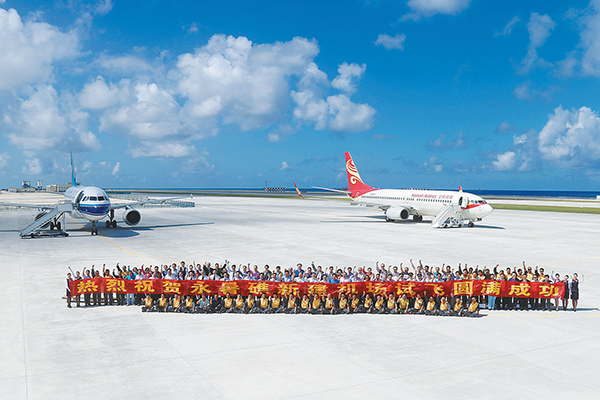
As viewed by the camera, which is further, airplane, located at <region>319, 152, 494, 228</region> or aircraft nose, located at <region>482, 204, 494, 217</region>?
airplane, located at <region>319, 152, 494, 228</region>

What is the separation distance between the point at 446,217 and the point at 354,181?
2106 centimetres

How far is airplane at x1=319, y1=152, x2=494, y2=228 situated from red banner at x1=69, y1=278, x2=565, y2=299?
3005 centimetres

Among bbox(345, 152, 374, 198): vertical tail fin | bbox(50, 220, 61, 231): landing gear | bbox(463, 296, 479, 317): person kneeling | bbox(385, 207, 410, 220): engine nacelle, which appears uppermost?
bbox(345, 152, 374, 198): vertical tail fin

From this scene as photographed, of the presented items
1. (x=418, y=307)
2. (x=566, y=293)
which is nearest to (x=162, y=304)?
(x=418, y=307)

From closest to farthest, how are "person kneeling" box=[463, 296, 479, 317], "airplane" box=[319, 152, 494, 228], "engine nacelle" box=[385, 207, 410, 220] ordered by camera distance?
"person kneeling" box=[463, 296, 479, 317], "airplane" box=[319, 152, 494, 228], "engine nacelle" box=[385, 207, 410, 220]

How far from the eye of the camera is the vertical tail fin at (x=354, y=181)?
66.4 m

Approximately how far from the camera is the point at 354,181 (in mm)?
67750

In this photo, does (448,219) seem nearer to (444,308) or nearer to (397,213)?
(397,213)

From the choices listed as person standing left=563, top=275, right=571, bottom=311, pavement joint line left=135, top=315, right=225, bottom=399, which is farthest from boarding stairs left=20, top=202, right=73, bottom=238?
person standing left=563, top=275, right=571, bottom=311

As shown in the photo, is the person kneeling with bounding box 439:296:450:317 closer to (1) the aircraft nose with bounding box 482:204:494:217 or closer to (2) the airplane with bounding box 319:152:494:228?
(2) the airplane with bounding box 319:152:494:228

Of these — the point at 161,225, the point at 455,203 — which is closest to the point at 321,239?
the point at 455,203

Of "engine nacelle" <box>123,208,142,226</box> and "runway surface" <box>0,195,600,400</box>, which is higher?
"engine nacelle" <box>123,208,142,226</box>

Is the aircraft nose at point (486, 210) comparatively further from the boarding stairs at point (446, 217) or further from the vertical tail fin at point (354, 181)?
the vertical tail fin at point (354, 181)

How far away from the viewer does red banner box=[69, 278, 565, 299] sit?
18.0 metres
